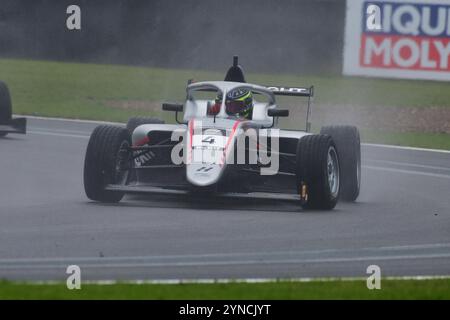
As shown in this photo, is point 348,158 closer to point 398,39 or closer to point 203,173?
point 203,173

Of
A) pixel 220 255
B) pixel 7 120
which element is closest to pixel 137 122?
pixel 7 120

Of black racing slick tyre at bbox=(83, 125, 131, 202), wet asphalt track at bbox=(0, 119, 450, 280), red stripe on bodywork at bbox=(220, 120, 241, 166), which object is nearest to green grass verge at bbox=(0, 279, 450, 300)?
wet asphalt track at bbox=(0, 119, 450, 280)

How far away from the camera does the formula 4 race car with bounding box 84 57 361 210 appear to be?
12406 millimetres

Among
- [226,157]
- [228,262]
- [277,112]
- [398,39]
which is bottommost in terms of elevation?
[228,262]

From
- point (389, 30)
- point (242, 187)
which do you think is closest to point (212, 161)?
point (242, 187)

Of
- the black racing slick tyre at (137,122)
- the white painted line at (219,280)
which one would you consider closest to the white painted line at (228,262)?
the white painted line at (219,280)

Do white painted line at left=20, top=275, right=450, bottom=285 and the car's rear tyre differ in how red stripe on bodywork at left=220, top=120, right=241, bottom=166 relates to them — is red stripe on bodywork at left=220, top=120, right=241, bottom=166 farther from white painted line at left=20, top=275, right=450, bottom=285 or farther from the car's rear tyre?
the car's rear tyre

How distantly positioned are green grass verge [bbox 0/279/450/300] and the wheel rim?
441cm

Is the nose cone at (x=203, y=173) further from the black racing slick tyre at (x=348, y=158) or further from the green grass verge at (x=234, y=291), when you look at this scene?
the green grass verge at (x=234, y=291)

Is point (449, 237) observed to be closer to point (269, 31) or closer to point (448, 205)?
point (448, 205)

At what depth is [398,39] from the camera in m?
25.8

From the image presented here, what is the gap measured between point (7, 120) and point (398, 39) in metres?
9.65

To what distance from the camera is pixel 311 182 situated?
1234 cm

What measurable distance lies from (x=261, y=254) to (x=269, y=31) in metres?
18.2
